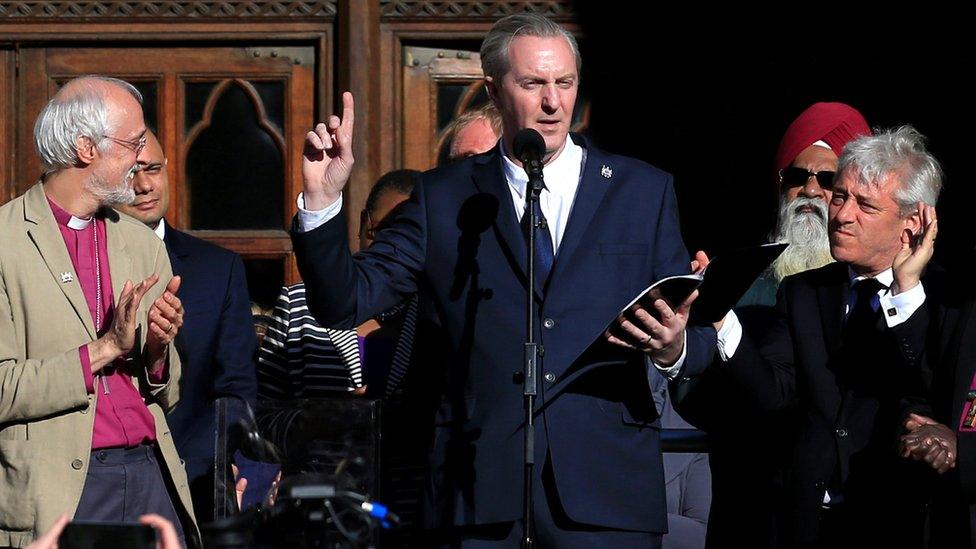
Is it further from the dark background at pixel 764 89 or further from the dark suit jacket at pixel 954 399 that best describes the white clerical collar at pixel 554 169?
the dark background at pixel 764 89

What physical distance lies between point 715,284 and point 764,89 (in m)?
3.43

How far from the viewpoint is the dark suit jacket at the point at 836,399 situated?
5.26 m

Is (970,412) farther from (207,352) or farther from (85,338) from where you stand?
(85,338)

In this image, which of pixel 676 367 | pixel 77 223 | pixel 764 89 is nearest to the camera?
pixel 676 367

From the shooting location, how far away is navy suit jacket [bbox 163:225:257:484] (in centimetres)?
564

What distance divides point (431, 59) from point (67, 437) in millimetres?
3336

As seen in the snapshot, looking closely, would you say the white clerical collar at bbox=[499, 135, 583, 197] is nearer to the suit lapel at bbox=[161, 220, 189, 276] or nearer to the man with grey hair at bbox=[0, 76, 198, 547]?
the man with grey hair at bbox=[0, 76, 198, 547]

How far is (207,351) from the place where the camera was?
5.67 m

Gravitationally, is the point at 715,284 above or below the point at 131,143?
below

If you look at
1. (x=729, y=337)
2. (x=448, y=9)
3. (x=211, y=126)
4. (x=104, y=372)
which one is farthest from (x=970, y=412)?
(x=211, y=126)

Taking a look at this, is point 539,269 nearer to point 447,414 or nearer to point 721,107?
point 447,414

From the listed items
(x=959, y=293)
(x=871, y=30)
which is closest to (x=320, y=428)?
(x=959, y=293)

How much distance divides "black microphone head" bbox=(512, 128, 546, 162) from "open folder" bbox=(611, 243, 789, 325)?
437 mm

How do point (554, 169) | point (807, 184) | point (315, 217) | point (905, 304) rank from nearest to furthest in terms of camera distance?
1. point (315, 217)
2. point (554, 169)
3. point (905, 304)
4. point (807, 184)
